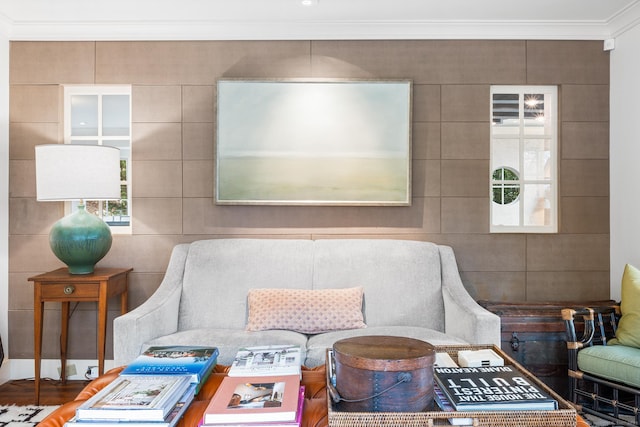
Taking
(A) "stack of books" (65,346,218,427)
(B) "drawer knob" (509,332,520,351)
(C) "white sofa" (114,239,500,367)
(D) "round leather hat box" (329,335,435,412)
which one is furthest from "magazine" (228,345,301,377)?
(B) "drawer knob" (509,332,520,351)

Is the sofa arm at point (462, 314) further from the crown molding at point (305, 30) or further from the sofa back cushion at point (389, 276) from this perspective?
the crown molding at point (305, 30)

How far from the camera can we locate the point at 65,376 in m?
3.11

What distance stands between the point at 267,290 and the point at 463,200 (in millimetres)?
1530

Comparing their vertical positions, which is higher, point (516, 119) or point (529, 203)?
point (516, 119)

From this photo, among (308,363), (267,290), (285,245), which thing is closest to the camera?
(308,363)

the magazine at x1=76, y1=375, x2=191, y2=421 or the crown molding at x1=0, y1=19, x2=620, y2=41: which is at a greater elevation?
the crown molding at x1=0, y1=19, x2=620, y2=41

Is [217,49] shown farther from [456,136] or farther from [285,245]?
[456,136]

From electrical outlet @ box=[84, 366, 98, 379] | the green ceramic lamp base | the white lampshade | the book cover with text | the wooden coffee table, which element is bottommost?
electrical outlet @ box=[84, 366, 98, 379]

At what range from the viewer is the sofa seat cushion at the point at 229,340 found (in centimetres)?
235

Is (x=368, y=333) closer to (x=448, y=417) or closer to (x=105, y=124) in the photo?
(x=448, y=417)

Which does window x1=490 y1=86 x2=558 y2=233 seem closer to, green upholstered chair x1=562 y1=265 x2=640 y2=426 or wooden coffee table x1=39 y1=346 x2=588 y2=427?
green upholstered chair x1=562 y1=265 x2=640 y2=426

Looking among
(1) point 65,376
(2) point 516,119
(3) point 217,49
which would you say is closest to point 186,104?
(3) point 217,49

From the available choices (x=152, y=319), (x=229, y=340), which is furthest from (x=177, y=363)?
(x=152, y=319)

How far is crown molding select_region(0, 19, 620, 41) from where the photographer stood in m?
3.14
